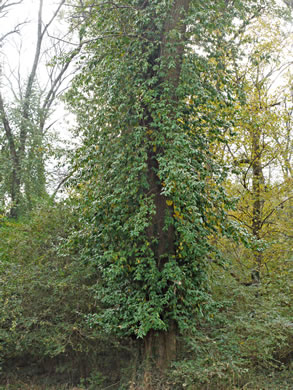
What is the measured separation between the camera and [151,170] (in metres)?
7.80

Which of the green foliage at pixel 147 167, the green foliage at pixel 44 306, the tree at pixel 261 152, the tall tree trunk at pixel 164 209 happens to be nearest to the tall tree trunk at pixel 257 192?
the tree at pixel 261 152

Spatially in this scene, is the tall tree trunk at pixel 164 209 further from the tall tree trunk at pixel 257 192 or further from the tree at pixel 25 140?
the tree at pixel 25 140

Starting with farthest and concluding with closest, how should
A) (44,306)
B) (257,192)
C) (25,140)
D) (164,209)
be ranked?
(25,140), (257,192), (44,306), (164,209)

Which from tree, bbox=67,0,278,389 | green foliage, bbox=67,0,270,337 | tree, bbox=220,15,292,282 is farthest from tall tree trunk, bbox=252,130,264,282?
green foliage, bbox=67,0,270,337

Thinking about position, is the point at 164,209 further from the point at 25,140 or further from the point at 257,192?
the point at 25,140

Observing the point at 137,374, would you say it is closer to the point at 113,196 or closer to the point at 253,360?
the point at 253,360

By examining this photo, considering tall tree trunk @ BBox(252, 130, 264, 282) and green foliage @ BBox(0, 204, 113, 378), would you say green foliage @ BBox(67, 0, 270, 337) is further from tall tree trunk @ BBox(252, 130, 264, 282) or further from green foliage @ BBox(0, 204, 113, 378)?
tall tree trunk @ BBox(252, 130, 264, 282)

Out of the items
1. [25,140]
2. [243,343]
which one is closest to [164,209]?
[243,343]

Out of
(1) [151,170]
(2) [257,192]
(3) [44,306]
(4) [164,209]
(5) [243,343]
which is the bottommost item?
(5) [243,343]

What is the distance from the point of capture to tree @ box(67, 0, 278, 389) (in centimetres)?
712

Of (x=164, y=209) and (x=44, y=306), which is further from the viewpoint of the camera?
(x=44, y=306)

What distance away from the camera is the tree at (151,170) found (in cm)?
712

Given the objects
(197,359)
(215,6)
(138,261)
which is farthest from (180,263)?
(215,6)

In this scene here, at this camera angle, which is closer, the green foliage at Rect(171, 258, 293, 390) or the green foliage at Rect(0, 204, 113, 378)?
the green foliage at Rect(171, 258, 293, 390)
